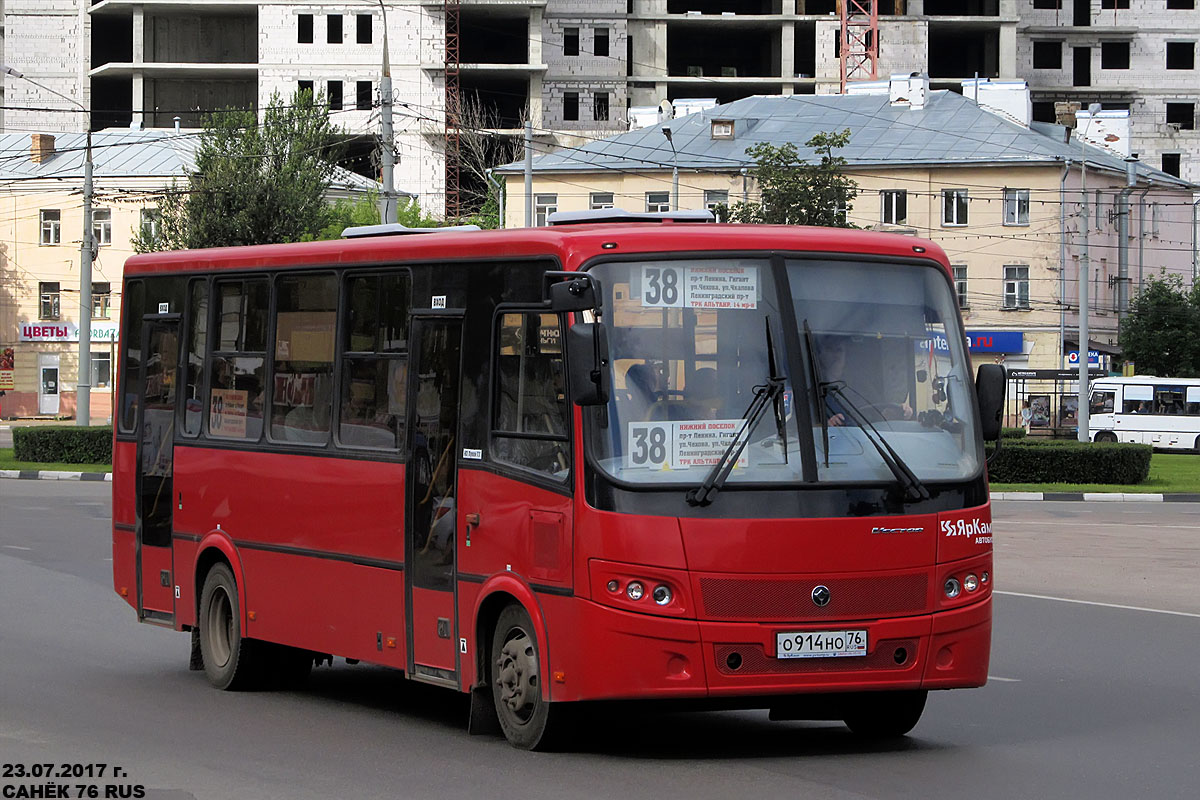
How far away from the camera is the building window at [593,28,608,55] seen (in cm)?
10469

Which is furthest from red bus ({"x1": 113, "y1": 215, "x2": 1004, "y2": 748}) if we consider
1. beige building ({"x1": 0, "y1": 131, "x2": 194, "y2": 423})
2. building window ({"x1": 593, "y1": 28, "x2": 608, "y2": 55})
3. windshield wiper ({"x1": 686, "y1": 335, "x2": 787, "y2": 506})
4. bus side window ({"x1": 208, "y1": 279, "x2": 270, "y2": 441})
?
building window ({"x1": 593, "y1": 28, "x2": 608, "y2": 55})

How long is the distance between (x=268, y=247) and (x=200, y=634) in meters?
2.62

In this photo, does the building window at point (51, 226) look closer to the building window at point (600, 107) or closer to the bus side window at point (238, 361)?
the building window at point (600, 107)

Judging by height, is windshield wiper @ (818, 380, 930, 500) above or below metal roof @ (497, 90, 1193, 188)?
below

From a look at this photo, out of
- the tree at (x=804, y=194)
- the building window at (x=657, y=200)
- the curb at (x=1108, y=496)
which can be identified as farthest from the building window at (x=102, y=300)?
the curb at (x=1108, y=496)

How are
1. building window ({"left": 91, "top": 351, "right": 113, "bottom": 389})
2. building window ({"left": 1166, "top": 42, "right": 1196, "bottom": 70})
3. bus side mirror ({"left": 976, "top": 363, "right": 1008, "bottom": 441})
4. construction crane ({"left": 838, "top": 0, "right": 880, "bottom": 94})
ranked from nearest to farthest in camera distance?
bus side mirror ({"left": 976, "top": 363, "right": 1008, "bottom": 441}) < building window ({"left": 91, "top": 351, "right": 113, "bottom": 389}) < construction crane ({"left": 838, "top": 0, "right": 880, "bottom": 94}) < building window ({"left": 1166, "top": 42, "right": 1196, "bottom": 70})

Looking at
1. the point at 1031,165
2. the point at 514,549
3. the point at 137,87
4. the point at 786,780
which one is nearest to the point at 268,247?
the point at 514,549

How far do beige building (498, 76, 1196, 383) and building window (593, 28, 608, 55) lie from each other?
87.6 ft

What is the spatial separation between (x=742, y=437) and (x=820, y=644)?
1.02 metres

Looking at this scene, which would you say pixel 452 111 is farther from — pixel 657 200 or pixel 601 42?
pixel 657 200

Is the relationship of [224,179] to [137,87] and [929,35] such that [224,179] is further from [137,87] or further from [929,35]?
[929,35]

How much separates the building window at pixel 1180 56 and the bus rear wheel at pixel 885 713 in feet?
338

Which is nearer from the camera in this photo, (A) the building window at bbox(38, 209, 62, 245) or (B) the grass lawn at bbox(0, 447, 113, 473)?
(B) the grass lawn at bbox(0, 447, 113, 473)

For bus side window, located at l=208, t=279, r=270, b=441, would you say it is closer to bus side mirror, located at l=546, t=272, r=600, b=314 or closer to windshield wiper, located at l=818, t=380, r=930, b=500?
bus side mirror, located at l=546, t=272, r=600, b=314
